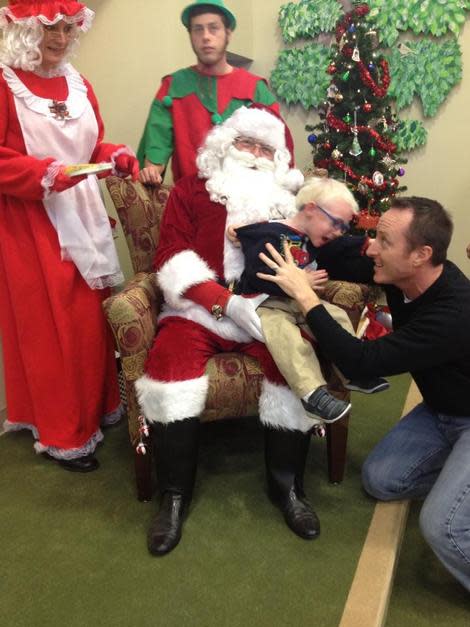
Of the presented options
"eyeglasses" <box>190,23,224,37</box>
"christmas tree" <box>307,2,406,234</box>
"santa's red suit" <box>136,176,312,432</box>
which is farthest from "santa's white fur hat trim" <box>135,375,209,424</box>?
"christmas tree" <box>307,2,406,234</box>

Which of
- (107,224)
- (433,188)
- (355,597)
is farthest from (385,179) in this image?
(355,597)

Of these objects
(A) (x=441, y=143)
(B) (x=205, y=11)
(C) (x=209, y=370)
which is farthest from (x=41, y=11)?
(A) (x=441, y=143)

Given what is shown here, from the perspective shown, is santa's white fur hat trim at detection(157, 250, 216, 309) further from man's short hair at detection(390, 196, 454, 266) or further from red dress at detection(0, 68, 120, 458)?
man's short hair at detection(390, 196, 454, 266)

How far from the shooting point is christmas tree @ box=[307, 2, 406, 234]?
3170 millimetres

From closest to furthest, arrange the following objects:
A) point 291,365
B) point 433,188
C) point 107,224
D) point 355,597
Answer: point 355,597 < point 291,365 < point 107,224 < point 433,188

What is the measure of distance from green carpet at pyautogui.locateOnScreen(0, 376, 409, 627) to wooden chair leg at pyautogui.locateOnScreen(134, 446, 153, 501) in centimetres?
5

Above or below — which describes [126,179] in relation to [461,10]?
below

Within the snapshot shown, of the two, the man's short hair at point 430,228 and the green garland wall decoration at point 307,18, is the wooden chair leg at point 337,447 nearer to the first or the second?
the man's short hair at point 430,228

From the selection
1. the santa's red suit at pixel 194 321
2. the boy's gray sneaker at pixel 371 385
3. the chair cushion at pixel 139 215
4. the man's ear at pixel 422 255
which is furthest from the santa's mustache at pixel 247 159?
the boy's gray sneaker at pixel 371 385

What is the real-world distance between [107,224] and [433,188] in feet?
8.97

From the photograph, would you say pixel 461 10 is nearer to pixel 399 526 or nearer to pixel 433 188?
pixel 433 188

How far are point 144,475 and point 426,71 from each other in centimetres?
327

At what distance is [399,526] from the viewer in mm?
1734

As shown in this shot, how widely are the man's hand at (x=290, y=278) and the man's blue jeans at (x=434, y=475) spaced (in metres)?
0.64
